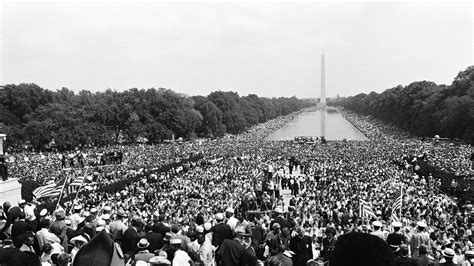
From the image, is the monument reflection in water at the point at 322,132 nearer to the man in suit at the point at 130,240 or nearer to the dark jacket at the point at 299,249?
the dark jacket at the point at 299,249

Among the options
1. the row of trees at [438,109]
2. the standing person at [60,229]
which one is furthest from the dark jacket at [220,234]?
the row of trees at [438,109]

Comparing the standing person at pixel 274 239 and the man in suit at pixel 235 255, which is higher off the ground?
the man in suit at pixel 235 255

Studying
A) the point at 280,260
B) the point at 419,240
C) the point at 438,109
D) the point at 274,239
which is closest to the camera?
the point at 280,260

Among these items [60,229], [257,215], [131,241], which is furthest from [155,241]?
[257,215]

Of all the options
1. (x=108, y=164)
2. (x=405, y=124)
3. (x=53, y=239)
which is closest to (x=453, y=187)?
(x=53, y=239)

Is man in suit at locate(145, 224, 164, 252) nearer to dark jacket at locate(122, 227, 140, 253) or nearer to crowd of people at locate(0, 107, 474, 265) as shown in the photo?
crowd of people at locate(0, 107, 474, 265)

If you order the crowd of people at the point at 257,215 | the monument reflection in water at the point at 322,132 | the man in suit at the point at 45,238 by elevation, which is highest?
the man in suit at the point at 45,238

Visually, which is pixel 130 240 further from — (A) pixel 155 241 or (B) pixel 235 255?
(B) pixel 235 255
